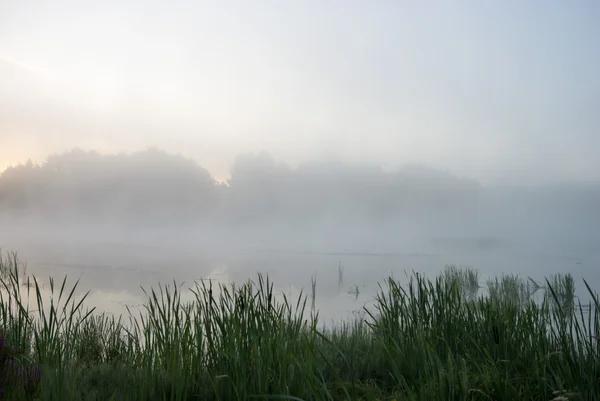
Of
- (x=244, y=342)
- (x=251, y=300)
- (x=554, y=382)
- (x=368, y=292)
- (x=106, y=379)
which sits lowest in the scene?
(x=368, y=292)

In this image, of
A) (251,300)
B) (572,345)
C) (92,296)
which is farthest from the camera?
(92,296)

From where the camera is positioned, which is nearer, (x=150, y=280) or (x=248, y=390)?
(x=248, y=390)

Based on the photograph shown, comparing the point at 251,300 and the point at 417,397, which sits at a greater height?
the point at 251,300

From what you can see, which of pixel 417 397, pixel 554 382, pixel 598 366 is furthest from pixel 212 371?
pixel 598 366

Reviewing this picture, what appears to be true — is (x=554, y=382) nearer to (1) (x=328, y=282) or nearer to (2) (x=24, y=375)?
(2) (x=24, y=375)

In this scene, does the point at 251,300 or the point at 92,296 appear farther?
the point at 92,296

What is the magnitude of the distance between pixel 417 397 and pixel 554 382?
3.01 feet

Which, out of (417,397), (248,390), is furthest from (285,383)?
(417,397)

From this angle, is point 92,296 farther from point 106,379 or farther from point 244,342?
point 244,342

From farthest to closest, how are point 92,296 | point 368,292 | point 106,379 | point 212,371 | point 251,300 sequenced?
point 368,292, point 92,296, point 106,379, point 251,300, point 212,371

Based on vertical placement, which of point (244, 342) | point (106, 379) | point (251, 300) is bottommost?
point (106, 379)

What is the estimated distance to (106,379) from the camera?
2953 mm

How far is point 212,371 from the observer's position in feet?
8.30

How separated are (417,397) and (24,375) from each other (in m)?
1.92
